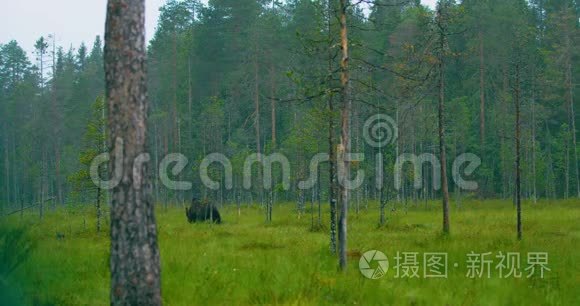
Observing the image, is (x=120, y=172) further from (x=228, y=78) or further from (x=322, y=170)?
(x=228, y=78)

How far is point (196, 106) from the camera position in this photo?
57.4m

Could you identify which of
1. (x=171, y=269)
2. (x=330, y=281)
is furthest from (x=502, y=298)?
(x=171, y=269)

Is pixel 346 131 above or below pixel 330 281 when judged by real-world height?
above

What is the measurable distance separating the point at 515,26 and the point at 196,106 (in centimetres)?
3058
